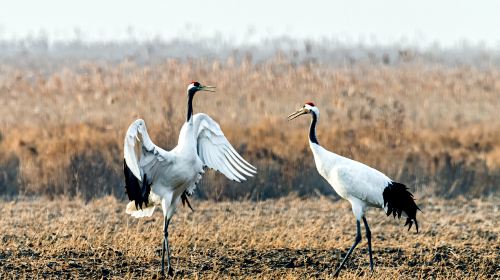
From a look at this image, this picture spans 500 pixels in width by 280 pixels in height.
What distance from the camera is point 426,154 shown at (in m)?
12.5

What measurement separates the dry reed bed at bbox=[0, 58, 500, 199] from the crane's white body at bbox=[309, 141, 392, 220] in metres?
3.48

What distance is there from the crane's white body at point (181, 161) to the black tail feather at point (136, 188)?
1.9 inches

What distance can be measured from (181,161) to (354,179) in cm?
133

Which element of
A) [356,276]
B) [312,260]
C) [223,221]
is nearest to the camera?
[356,276]

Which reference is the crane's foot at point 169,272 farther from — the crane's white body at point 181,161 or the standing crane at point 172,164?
the crane's white body at point 181,161

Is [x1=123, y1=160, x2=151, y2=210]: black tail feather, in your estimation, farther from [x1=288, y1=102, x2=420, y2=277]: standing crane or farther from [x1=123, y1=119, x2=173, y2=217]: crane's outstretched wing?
[x1=288, y1=102, x2=420, y2=277]: standing crane

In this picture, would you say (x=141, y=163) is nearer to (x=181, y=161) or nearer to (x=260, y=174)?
(x=181, y=161)

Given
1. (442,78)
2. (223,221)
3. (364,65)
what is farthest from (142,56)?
(223,221)

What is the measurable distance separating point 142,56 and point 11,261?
22.1 metres

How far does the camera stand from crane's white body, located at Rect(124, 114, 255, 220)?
7277 millimetres

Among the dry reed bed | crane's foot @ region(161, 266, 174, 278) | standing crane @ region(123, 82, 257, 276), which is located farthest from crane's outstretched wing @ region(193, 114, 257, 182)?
the dry reed bed

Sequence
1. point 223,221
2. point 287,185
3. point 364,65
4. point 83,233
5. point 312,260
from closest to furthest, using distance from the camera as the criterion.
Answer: point 312,260, point 83,233, point 223,221, point 287,185, point 364,65

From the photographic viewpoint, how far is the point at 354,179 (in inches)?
303

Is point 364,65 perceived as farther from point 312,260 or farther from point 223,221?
point 312,260
